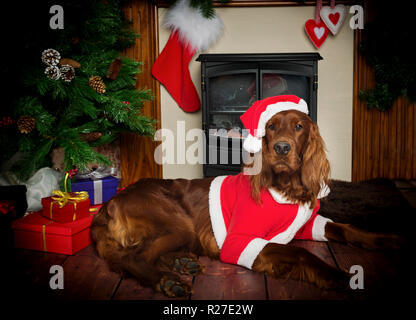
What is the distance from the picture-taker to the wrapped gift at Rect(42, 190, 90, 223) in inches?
67.7

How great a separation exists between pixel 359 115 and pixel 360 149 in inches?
11.7

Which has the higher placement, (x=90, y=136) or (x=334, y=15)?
(x=334, y=15)

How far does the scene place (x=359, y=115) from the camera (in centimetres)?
331

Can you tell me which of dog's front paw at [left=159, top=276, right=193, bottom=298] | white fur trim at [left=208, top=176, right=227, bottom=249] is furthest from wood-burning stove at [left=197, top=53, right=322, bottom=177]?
dog's front paw at [left=159, top=276, right=193, bottom=298]

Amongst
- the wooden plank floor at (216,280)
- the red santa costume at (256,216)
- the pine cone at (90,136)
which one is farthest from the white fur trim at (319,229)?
the pine cone at (90,136)

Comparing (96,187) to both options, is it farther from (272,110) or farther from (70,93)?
(272,110)

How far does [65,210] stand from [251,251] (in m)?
0.87

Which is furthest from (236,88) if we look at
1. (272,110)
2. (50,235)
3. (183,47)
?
(50,235)

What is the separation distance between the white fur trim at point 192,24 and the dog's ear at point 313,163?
192 cm

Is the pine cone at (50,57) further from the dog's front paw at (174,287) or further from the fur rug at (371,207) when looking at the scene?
the fur rug at (371,207)

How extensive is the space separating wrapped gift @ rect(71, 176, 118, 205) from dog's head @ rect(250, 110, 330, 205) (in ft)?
2.97

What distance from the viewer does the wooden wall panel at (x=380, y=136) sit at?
3262 millimetres

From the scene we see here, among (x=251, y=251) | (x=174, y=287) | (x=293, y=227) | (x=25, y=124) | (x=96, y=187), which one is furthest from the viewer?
(x=25, y=124)

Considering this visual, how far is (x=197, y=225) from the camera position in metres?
1.62
